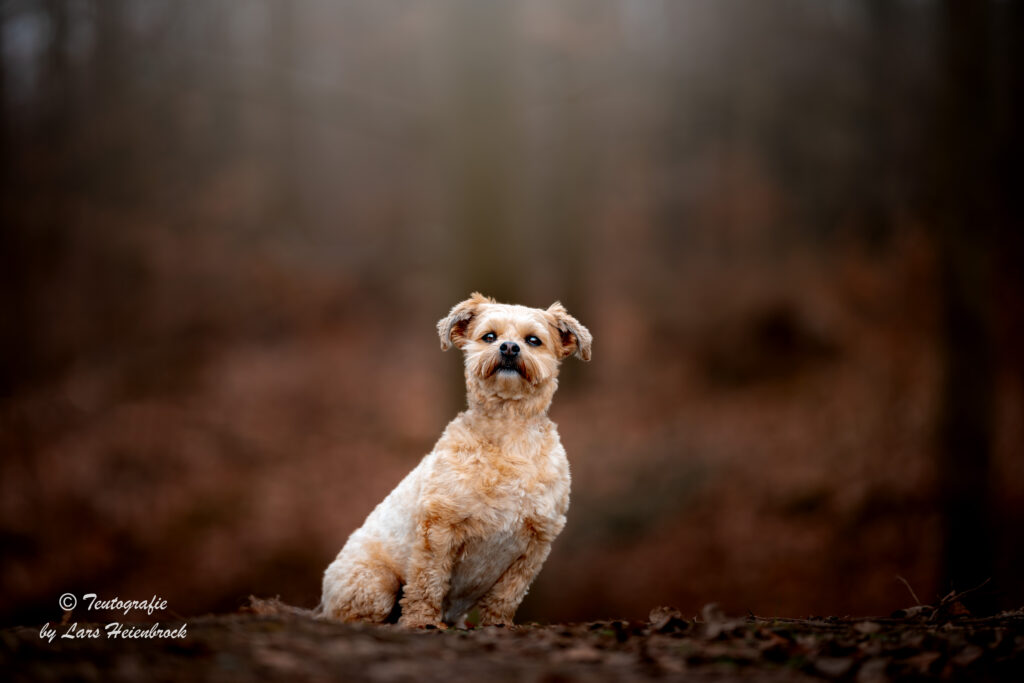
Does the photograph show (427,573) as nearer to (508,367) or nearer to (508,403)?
(508,403)

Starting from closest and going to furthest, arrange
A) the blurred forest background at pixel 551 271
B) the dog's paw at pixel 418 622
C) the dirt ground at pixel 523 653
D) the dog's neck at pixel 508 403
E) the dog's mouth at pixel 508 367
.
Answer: the dirt ground at pixel 523 653 → the dog's paw at pixel 418 622 → the dog's mouth at pixel 508 367 → the dog's neck at pixel 508 403 → the blurred forest background at pixel 551 271

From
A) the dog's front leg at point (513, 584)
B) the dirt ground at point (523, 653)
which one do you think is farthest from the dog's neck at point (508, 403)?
the dirt ground at point (523, 653)

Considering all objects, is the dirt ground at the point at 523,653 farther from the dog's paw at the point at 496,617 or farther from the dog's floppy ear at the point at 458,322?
the dog's floppy ear at the point at 458,322

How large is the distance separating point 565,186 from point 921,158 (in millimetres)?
4659

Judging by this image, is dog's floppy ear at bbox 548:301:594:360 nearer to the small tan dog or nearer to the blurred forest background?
the small tan dog

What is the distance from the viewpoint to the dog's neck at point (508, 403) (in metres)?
4.31

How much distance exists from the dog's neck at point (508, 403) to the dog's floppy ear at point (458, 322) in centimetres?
37

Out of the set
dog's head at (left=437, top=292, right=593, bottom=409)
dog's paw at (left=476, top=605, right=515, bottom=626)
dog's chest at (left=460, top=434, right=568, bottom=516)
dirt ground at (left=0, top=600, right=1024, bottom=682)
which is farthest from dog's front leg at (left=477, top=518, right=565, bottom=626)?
dog's head at (left=437, top=292, right=593, bottom=409)

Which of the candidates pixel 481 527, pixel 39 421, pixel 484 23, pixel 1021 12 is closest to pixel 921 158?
pixel 1021 12

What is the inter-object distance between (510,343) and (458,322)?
1.92ft

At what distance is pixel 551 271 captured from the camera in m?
10.6

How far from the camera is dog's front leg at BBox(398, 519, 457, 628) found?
13.5 feet

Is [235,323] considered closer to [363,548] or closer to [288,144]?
[288,144]

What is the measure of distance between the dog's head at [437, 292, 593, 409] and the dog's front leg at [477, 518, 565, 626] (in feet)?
2.76
